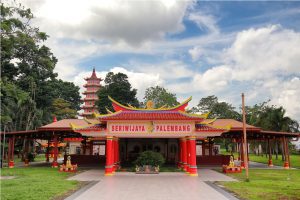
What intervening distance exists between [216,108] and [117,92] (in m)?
22.0

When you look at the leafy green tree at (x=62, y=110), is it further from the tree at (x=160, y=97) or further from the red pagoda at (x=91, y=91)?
the tree at (x=160, y=97)

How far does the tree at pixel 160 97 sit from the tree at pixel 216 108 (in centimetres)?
1078

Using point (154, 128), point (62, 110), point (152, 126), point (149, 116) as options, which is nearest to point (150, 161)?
point (154, 128)

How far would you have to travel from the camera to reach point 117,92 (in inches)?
2399

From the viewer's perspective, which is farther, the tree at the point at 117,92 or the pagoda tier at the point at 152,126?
the tree at the point at 117,92

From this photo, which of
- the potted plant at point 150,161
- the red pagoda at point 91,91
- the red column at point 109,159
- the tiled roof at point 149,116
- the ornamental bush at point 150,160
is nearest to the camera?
the red column at point 109,159

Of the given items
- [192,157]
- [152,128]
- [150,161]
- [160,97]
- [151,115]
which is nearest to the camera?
[192,157]

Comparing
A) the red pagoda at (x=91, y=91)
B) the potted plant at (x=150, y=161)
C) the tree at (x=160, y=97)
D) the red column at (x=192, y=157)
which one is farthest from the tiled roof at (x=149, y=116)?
the red pagoda at (x=91, y=91)

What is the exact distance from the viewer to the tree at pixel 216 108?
64.8 m

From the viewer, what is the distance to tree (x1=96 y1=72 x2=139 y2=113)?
199 ft

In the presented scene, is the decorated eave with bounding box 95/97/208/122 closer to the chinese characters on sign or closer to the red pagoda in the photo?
the chinese characters on sign

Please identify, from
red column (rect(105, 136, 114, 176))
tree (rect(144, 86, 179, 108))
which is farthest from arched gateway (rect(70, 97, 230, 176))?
tree (rect(144, 86, 179, 108))

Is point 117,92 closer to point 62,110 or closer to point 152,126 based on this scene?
point 62,110

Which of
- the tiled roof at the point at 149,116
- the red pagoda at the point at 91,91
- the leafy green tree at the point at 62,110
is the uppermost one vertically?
the red pagoda at the point at 91,91
